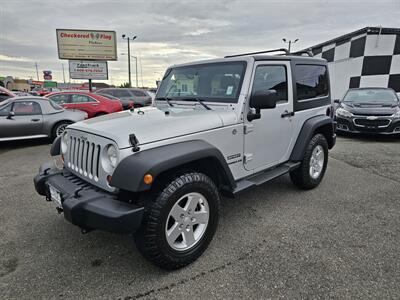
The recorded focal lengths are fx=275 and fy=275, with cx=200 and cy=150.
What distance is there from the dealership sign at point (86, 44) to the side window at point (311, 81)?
1972 centimetres

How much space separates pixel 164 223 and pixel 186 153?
0.57m

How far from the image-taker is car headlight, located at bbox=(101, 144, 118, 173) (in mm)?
2141

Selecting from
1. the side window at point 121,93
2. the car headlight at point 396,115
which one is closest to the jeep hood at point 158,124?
the car headlight at point 396,115

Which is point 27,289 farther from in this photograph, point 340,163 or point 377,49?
point 377,49

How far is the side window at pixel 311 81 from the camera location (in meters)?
3.68

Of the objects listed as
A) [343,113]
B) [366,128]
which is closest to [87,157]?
[366,128]

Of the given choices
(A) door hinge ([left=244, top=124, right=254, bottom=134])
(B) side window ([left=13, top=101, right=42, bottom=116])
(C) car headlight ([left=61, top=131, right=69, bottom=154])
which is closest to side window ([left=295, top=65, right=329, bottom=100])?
(A) door hinge ([left=244, top=124, right=254, bottom=134])

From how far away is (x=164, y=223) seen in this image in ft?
6.98

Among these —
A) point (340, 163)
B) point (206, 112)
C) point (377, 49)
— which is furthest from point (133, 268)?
point (377, 49)

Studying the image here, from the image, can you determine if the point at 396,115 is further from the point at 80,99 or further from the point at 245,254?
the point at 80,99

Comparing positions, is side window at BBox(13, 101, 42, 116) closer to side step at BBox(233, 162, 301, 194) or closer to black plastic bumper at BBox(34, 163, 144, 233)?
black plastic bumper at BBox(34, 163, 144, 233)

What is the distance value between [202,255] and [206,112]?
1.38m

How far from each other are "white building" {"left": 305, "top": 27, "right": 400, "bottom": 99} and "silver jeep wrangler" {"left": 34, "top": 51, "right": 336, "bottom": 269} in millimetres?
9849

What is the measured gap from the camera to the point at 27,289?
2.15 metres
